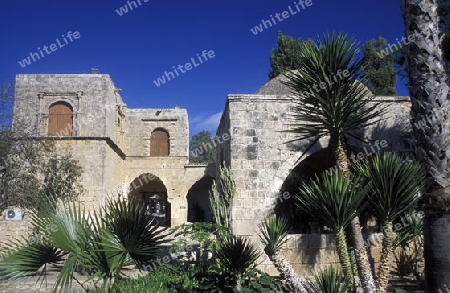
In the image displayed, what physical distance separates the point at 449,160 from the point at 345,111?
2095mm

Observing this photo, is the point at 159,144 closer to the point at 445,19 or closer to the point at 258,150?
the point at 258,150

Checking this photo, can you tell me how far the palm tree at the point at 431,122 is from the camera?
3.22 metres

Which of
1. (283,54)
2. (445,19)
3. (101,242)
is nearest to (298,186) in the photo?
(445,19)

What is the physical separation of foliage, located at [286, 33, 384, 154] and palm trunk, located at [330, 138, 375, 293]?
0.13 meters

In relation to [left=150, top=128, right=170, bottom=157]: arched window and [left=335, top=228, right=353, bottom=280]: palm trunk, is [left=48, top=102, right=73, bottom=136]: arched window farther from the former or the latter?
[left=335, top=228, right=353, bottom=280]: palm trunk

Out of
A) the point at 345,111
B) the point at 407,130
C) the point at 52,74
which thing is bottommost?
the point at 345,111

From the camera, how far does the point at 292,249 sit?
7.17 metres

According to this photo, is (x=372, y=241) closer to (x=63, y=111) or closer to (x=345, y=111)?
(x=345, y=111)

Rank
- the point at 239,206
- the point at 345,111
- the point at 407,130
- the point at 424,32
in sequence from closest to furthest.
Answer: the point at 424,32, the point at 345,111, the point at 239,206, the point at 407,130

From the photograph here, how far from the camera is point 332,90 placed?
530 centimetres

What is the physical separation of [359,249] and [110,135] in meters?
16.1

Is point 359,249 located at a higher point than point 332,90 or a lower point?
lower

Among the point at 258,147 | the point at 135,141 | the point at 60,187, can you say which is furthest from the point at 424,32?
the point at 135,141

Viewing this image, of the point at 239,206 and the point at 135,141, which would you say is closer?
the point at 239,206
